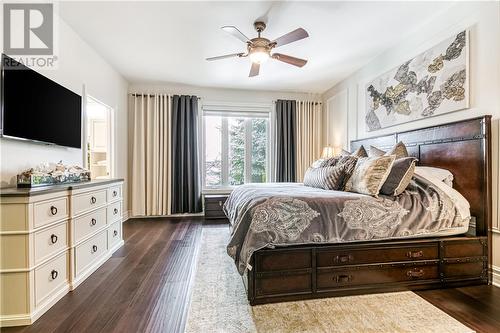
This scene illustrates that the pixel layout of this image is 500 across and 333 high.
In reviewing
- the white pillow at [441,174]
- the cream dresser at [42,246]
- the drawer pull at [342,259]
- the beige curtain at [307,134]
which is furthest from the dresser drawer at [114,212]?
the beige curtain at [307,134]

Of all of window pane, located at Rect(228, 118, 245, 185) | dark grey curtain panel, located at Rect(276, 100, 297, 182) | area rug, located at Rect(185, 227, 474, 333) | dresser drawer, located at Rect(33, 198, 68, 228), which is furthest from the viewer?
window pane, located at Rect(228, 118, 245, 185)

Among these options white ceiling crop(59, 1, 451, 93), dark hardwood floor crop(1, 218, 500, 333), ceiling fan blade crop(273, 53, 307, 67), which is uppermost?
white ceiling crop(59, 1, 451, 93)

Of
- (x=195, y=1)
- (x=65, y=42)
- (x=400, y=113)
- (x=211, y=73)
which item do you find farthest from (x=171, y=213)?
(x=400, y=113)

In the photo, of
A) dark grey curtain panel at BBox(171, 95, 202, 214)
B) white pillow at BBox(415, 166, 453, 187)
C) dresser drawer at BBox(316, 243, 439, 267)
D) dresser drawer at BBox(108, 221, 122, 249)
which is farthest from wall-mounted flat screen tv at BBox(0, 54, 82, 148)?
white pillow at BBox(415, 166, 453, 187)

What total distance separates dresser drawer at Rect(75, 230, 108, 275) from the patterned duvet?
55.3 inches

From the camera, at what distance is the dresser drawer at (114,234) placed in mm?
2903

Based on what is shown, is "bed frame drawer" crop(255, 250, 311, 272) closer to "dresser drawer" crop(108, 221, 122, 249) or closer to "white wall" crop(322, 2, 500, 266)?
"white wall" crop(322, 2, 500, 266)

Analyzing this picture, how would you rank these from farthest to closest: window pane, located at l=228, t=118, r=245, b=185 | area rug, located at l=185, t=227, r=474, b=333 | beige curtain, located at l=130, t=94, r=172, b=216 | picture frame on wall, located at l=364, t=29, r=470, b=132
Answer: window pane, located at l=228, t=118, r=245, b=185
beige curtain, located at l=130, t=94, r=172, b=216
picture frame on wall, located at l=364, t=29, r=470, b=132
area rug, located at l=185, t=227, r=474, b=333

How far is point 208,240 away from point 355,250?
2057 mm

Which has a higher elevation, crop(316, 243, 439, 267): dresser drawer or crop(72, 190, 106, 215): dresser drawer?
crop(72, 190, 106, 215): dresser drawer

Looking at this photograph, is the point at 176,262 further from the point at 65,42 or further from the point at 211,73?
the point at 211,73

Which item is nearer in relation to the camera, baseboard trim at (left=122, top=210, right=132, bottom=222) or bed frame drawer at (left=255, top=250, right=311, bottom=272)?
bed frame drawer at (left=255, top=250, right=311, bottom=272)

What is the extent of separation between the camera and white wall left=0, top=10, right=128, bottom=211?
6.76 feet

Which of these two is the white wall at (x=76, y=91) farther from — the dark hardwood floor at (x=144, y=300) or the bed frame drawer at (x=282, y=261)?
the bed frame drawer at (x=282, y=261)
